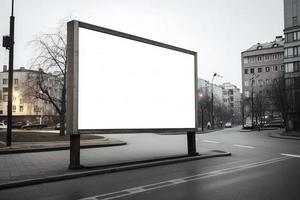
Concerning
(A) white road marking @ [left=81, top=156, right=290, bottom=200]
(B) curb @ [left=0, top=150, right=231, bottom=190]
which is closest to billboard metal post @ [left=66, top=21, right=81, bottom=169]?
(B) curb @ [left=0, top=150, right=231, bottom=190]

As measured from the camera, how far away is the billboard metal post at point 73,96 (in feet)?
38.3

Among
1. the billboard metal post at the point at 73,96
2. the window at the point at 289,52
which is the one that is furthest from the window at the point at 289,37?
the billboard metal post at the point at 73,96

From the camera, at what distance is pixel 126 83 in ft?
44.4

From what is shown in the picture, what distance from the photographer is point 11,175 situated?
10367mm

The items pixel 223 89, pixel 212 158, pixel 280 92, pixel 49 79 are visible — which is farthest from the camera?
pixel 223 89

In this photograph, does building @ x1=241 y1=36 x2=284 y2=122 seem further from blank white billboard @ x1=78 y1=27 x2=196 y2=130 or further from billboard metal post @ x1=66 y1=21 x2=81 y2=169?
billboard metal post @ x1=66 y1=21 x2=81 y2=169

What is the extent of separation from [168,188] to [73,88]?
5.05 metres

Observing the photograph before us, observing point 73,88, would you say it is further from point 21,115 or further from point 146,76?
point 21,115

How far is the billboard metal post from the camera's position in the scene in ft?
38.3

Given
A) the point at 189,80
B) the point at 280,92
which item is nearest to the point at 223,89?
the point at 280,92

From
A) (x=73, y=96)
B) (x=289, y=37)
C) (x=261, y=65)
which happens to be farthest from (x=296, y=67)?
(x=73, y=96)

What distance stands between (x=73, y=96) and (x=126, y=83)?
2.55 metres

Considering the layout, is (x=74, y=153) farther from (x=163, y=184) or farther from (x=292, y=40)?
(x=292, y=40)

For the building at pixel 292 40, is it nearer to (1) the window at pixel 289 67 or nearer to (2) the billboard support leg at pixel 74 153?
(1) the window at pixel 289 67
